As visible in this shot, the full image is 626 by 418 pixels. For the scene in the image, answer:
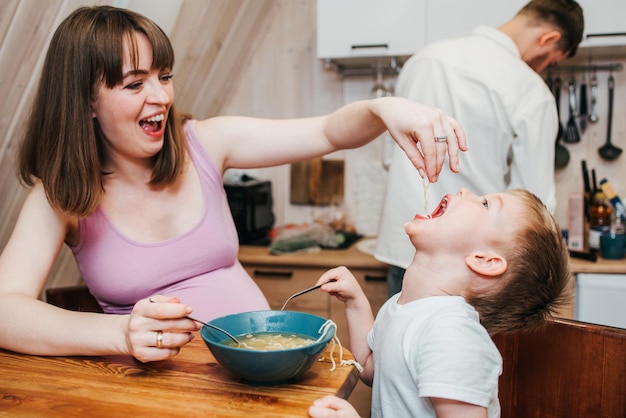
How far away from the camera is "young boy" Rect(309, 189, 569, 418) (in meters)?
1.14

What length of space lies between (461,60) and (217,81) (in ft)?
4.89

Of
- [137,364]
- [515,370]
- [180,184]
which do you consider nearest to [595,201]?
[515,370]

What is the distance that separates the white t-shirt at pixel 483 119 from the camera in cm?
218

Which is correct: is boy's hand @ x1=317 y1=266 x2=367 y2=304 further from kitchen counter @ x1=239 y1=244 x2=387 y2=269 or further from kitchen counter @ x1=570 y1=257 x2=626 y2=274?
kitchen counter @ x1=570 y1=257 x2=626 y2=274

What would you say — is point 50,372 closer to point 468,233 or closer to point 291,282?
point 468,233

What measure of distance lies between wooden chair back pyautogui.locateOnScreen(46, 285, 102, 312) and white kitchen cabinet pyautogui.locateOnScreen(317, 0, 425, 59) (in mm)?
1654

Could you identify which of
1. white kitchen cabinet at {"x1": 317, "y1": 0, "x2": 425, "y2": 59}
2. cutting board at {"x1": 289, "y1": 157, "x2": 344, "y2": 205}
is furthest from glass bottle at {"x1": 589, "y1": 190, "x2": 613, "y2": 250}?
cutting board at {"x1": 289, "y1": 157, "x2": 344, "y2": 205}

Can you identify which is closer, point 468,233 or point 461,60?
point 468,233

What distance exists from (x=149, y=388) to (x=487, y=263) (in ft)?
2.31

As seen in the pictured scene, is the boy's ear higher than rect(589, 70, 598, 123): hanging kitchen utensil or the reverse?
the reverse

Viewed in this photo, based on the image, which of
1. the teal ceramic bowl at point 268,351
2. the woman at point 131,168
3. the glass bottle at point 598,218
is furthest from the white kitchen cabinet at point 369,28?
the teal ceramic bowl at point 268,351

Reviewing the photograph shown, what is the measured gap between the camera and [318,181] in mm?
3512

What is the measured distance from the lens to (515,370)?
1.33m

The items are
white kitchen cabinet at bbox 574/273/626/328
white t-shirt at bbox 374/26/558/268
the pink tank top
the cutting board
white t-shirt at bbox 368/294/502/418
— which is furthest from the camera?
the cutting board
